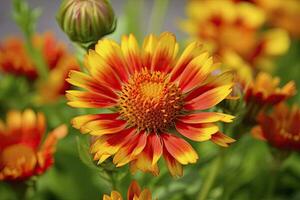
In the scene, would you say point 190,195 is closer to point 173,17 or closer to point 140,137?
point 140,137

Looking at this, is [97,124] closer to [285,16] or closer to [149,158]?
[149,158]

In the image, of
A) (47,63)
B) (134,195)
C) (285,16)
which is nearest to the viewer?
(134,195)

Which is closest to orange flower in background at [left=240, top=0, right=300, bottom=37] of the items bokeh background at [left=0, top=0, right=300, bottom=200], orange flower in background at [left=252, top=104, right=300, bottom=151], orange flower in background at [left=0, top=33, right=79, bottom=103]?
bokeh background at [left=0, top=0, right=300, bottom=200]

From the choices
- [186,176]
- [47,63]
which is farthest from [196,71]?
[47,63]

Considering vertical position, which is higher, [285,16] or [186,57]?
[186,57]

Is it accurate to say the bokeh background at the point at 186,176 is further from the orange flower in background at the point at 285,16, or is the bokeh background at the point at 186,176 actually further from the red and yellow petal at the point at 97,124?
the orange flower in background at the point at 285,16

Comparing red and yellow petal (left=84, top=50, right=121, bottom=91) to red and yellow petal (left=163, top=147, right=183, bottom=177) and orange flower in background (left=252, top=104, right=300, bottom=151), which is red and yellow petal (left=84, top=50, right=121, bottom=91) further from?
orange flower in background (left=252, top=104, right=300, bottom=151)

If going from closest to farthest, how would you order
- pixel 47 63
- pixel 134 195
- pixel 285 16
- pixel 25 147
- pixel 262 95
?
pixel 134 195 → pixel 262 95 → pixel 25 147 → pixel 47 63 → pixel 285 16
